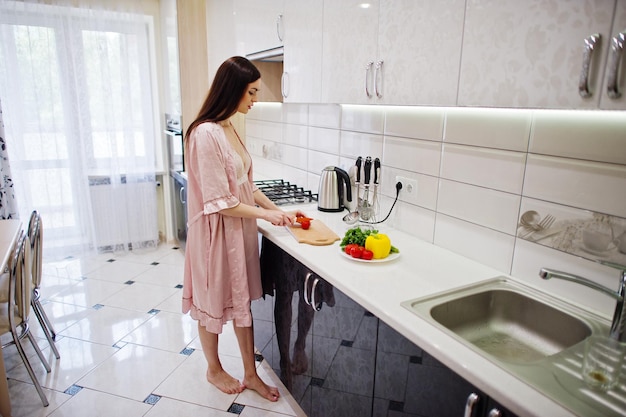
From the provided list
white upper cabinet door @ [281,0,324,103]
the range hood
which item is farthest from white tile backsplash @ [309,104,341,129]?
the range hood

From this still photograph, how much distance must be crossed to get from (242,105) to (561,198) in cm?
130

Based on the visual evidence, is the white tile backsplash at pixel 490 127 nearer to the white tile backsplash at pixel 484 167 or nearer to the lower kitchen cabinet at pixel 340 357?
the white tile backsplash at pixel 484 167

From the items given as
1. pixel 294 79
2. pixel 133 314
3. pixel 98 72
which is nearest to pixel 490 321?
pixel 294 79

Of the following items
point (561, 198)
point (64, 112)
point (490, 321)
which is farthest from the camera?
point (64, 112)

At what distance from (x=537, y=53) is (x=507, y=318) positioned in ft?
2.81

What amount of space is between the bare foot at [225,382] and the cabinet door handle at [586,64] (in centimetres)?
198

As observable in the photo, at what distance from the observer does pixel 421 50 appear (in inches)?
53.9

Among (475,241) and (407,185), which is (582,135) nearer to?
(475,241)

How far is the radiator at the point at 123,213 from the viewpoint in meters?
3.96

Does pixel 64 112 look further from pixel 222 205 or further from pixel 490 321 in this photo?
pixel 490 321

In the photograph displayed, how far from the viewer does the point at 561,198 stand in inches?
50.8

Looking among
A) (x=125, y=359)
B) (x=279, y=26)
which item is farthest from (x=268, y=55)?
(x=125, y=359)

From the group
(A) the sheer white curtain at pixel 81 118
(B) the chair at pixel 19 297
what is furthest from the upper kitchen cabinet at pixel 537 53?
(A) the sheer white curtain at pixel 81 118

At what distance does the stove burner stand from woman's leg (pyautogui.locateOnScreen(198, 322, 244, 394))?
0.80m
